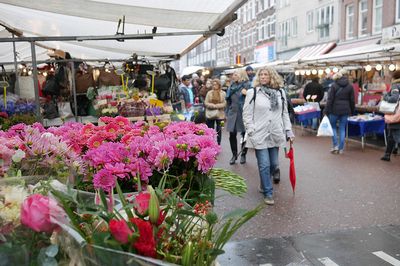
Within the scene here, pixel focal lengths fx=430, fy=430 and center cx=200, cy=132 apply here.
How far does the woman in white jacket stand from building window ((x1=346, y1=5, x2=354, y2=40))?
19.1 metres

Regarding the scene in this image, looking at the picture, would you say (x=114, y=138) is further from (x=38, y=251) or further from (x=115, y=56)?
(x=115, y=56)

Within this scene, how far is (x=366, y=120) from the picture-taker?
31.9 feet

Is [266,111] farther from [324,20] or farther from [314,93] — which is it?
[324,20]

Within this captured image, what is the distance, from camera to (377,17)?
2022cm

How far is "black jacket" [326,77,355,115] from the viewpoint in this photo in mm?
9123

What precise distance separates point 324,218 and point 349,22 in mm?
20481

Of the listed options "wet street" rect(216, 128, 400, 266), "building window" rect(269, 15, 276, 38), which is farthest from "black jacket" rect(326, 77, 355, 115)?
"building window" rect(269, 15, 276, 38)

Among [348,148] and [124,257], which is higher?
[124,257]

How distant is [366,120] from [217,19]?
6.32 metres

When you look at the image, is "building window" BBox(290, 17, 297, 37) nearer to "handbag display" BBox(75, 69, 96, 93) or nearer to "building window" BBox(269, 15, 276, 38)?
"building window" BBox(269, 15, 276, 38)

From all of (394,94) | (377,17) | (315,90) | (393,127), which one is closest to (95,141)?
(393,127)

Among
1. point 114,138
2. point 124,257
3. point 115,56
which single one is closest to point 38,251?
point 124,257

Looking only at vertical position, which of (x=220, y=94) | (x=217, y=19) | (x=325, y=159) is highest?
(x=217, y=19)

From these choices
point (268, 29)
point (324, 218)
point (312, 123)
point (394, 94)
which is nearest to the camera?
point (324, 218)
